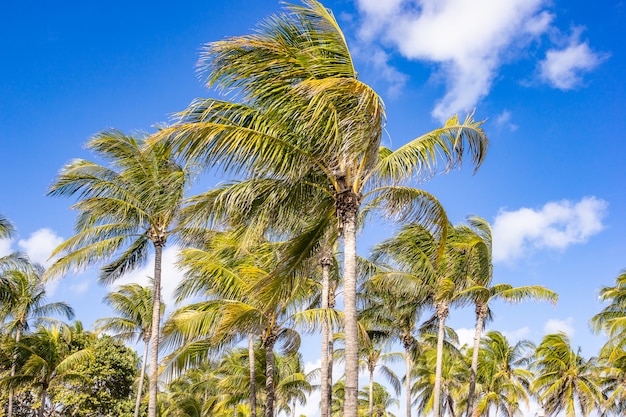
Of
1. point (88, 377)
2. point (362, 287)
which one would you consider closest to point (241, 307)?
point (362, 287)

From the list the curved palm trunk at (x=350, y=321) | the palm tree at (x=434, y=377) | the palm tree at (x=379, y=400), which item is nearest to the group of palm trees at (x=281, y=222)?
the curved palm trunk at (x=350, y=321)

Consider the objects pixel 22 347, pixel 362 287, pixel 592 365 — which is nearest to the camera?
pixel 362 287

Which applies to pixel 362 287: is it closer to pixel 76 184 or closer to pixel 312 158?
pixel 76 184

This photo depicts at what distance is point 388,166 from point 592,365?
33464 mm

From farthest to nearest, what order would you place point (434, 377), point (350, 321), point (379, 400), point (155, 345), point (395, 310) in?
point (379, 400) → point (434, 377) → point (395, 310) → point (155, 345) → point (350, 321)

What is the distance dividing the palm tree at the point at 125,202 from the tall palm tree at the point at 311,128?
6.97m

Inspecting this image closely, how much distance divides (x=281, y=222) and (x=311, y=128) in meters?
2.04

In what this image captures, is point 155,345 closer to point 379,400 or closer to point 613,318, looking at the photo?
point 613,318

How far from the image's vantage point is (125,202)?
1659 centimetres

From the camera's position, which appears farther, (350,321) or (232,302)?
(232,302)

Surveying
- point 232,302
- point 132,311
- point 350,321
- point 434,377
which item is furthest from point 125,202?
point 434,377

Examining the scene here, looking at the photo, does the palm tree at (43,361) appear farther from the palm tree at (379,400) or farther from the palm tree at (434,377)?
the palm tree at (379,400)

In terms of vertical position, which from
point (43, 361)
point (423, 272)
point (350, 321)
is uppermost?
point (423, 272)

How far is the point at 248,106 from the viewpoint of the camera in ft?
33.4
